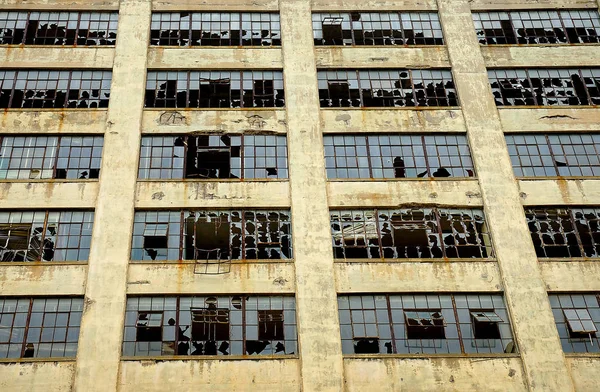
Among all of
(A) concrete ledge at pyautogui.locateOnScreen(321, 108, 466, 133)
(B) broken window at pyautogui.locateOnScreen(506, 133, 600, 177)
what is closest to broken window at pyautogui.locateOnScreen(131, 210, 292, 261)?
(A) concrete ledge at pyautogui.locateOnScreen(321, 108, 466, 133)

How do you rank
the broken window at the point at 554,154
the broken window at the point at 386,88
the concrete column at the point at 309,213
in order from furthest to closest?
the broken window at the point at 386,88 → the broken window at the point at 554,154 → the concrete column at the point at 309,213

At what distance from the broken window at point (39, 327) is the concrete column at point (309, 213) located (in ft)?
22.0

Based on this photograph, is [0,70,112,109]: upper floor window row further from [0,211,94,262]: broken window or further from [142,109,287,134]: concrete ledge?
[0,211,94,262]: broken window

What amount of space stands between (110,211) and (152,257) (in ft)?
6.64

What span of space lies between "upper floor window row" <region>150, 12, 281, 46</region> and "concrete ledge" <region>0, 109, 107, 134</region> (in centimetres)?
403

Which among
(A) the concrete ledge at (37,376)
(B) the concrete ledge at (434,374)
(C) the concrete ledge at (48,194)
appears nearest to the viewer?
(A) the concrete ledge at (37,376)

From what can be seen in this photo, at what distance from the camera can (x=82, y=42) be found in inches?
950

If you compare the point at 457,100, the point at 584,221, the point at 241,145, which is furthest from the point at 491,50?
the point at 241,145

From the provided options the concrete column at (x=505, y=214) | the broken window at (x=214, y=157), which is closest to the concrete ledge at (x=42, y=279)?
the broken window at (x=214, y=157)

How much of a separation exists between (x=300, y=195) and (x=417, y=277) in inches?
180

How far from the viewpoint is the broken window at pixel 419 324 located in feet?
61.9

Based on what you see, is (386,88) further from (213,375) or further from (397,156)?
(213,375)

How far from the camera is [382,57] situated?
24172 mm

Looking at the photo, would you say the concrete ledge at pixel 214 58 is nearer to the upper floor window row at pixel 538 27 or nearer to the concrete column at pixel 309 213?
the concrete column at pixel 309 213
